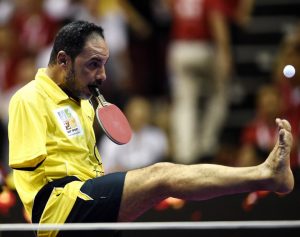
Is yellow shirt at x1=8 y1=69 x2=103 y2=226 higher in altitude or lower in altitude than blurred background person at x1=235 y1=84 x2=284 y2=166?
higher

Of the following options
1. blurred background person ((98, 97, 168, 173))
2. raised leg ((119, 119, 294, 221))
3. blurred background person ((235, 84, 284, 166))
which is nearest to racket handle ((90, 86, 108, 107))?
raised leg ((119, 119, 294, 221))

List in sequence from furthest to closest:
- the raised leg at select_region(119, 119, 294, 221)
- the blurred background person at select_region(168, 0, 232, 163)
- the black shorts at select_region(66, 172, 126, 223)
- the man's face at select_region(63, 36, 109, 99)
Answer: the blurred background person at select_region(168, 0, 232, 163)
the man's face at select_region(63, 36, 109, 99)
the black shorts at select_region(66, 172, 126, 223)
the raised leg at select_region(119, 119, 294, 221)

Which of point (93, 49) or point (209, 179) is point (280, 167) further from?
point (93, 49)

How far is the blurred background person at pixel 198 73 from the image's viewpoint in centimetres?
1171

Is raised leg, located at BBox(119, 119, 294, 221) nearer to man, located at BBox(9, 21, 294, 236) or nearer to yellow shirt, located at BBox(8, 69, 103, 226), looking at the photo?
man, located at BBox(9, 21, 294, 236)

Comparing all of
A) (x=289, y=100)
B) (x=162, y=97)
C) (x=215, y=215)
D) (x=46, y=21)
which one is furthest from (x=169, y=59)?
(x=215, y=215)

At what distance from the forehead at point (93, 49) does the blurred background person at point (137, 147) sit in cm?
417

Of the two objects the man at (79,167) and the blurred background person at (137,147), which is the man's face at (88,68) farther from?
the blurred background person at (137,147)

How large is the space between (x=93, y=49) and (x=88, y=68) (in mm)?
134

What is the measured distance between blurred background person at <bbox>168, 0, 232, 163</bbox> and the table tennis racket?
182 inches

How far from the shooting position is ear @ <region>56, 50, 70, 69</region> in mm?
7027

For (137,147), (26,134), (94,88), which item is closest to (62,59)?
(94,88)

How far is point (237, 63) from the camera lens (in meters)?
13.1

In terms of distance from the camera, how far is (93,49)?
7.00 metres
